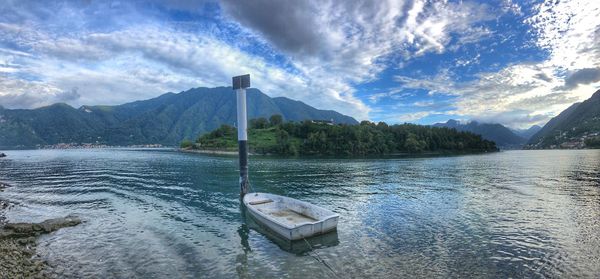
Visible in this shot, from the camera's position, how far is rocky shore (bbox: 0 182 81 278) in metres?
16.5

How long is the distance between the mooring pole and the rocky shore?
1697 cm

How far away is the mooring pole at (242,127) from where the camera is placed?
37.2 m

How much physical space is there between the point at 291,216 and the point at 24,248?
19211 mm

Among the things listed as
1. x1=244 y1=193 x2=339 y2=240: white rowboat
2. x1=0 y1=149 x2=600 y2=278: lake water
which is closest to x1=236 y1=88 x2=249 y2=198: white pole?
x1=0 y1=149 x2=600 y2=278: lake water

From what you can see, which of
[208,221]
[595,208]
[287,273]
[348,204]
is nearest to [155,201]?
[208,221]

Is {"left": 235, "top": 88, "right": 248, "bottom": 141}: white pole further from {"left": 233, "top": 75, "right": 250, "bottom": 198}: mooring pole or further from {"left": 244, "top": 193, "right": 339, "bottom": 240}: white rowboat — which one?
{"left": 244, "top": 193, "right": 339, "bottom": 240}: white rowboat

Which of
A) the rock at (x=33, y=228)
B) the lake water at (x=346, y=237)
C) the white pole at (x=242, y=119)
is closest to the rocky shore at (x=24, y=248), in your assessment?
the rock at (x=33, y=228)

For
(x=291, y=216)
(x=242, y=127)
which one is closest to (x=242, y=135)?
(x=242, y=127)

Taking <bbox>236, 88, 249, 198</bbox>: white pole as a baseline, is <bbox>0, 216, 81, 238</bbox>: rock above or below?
below

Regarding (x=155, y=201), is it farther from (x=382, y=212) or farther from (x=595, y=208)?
(x=595, y=208)

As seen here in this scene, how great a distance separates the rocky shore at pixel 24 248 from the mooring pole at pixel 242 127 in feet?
55.7

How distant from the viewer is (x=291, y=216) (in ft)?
86.7

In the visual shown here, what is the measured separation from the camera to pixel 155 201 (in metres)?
37.9

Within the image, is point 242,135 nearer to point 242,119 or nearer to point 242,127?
point 242,127
